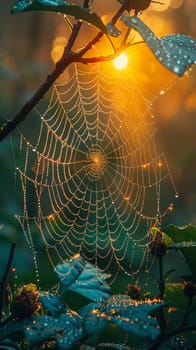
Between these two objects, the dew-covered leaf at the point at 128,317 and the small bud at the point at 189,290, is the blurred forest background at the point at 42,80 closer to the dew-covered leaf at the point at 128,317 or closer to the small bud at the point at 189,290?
the small bud at the point at 189,290

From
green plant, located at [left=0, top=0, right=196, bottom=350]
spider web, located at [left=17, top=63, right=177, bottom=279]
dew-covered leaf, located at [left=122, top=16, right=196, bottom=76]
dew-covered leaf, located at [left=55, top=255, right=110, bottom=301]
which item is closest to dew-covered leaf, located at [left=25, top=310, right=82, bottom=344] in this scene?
green plant, located at [left=0, top=0, right=196, bottom=350]

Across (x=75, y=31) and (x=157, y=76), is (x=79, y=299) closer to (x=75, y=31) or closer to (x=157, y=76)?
(x=75, y=31)

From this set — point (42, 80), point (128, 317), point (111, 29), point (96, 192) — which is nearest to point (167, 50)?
point (111, 29)

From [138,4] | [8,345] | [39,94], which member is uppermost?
[138,4]

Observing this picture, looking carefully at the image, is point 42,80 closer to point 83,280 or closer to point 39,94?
point 83,280

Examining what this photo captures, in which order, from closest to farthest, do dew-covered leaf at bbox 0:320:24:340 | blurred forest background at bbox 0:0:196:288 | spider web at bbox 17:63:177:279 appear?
dew-covered leaf at bbox 0:320:24:340
spider web at bbox 17:63:177:279
blurred forest background at bbox 0:0:196:288

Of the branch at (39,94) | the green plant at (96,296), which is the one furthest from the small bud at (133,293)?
the branch at (39,94)

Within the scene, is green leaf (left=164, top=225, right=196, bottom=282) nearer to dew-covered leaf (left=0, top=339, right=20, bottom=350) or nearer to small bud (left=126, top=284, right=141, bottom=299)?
small bud (left=126, top=284, right=141, bottom=299)
